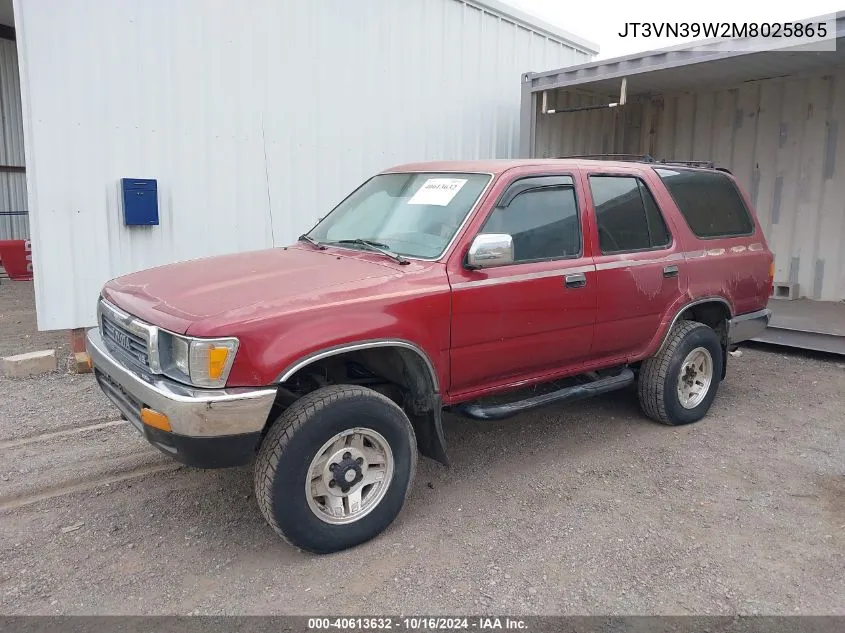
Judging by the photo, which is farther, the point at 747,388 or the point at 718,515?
the point at 747,388

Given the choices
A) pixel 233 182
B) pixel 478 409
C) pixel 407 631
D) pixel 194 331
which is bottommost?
pixel 407 631

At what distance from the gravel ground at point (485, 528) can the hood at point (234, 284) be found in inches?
47.1

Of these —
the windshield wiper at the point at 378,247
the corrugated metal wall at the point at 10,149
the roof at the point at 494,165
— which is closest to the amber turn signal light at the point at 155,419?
the windshield wiper at the point at 378,247

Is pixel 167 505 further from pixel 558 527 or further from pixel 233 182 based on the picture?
pixel 233 182

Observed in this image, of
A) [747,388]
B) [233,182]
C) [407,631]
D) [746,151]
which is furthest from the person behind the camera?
[746,151]

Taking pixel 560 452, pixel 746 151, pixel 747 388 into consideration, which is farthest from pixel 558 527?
pixel 746 151

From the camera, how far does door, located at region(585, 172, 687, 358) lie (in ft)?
14.4

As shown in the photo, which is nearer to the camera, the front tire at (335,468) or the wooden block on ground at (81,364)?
the front tire at (335,468)

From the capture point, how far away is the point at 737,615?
2877mm

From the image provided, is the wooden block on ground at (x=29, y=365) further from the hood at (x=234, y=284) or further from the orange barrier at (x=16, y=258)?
the orange barrier at (x=16, y=258)

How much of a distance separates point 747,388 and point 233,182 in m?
5.32

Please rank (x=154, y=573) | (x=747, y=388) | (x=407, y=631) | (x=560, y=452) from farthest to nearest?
(x=747, y=388)
(x=560, y=452)
(x=154, y=573)
(x=407, y=631)

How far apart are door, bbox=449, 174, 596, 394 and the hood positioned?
0.55 metres

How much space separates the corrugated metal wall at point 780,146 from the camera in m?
8.73
